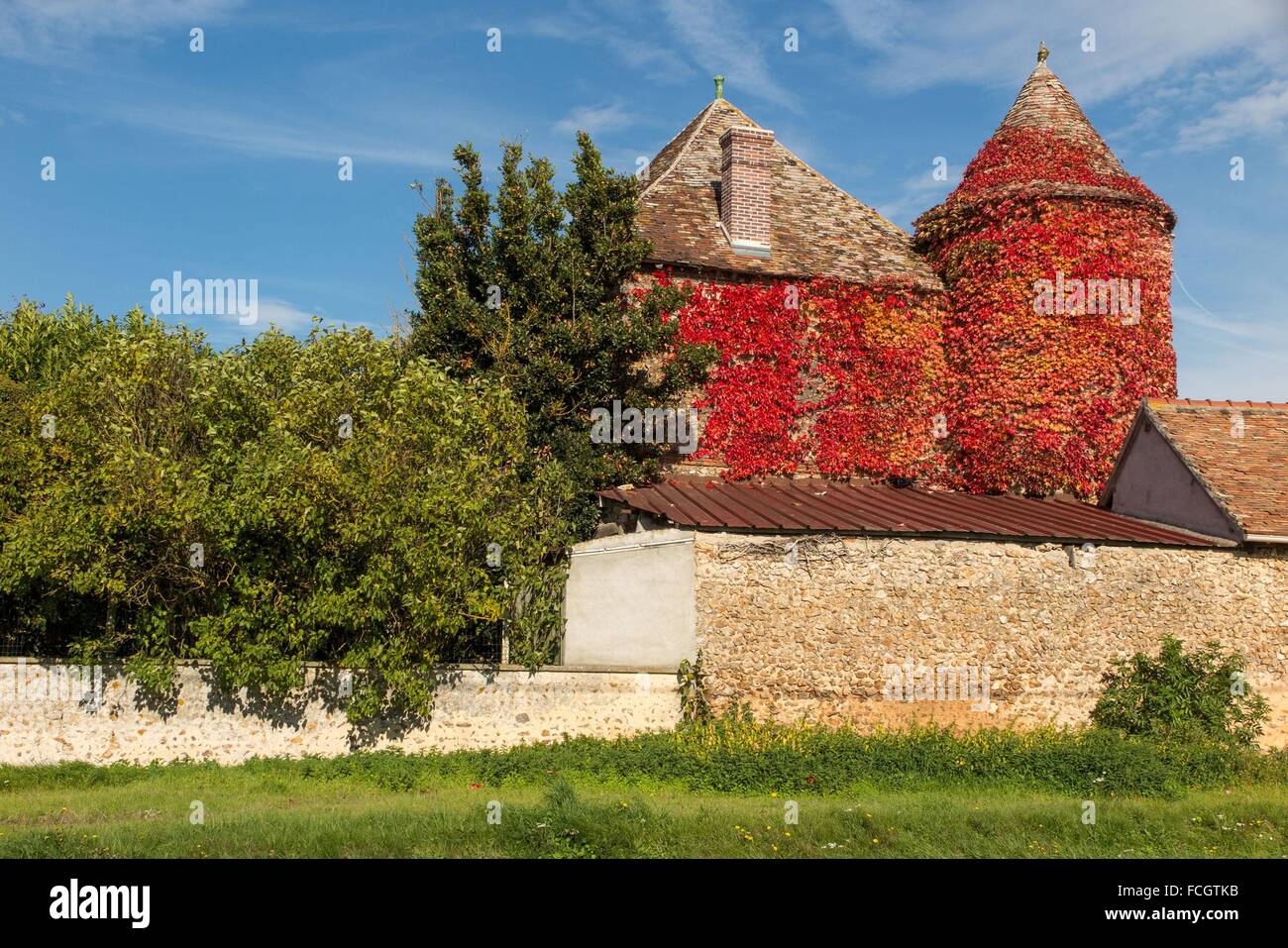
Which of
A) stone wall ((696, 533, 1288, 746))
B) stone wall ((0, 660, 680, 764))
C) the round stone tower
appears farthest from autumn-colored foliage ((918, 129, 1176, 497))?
stone wall ((0, 660, 680, 764))

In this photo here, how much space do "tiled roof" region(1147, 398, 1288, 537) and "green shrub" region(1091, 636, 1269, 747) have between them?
243cm

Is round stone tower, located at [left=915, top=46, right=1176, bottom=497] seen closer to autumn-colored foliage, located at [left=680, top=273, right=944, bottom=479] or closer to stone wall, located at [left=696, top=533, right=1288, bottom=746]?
autumn-colored foliage, located at [left=680, top=273, right=944, bottom=479]

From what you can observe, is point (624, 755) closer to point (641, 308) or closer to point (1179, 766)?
point (1179, 766)

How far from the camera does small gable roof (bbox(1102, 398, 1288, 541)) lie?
18.0 metres

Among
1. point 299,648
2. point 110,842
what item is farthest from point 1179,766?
point 110,842

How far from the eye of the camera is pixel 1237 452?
19.6m

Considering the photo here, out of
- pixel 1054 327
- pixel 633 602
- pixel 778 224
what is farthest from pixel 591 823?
pixel 778 224

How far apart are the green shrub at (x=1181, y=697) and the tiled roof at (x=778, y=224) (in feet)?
33.5

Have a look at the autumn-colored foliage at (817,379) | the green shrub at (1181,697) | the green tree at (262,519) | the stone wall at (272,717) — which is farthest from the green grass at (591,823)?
the autumn-colored foliage at (817,379)

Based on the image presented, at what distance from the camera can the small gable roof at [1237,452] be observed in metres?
18.0

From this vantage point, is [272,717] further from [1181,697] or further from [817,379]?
[1181,697]

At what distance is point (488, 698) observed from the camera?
14961 millimetres

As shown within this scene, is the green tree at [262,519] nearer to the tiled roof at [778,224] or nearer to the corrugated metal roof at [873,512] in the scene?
the corrugated metal roof at [873,512]
